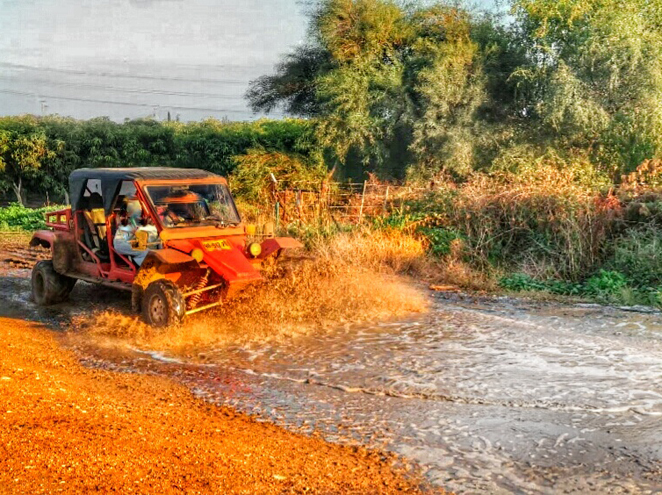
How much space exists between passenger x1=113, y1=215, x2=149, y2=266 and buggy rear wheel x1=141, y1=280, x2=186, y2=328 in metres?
0.80

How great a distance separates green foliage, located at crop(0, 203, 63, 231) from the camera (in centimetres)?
2036

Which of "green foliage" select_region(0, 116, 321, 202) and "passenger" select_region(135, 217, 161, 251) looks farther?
"green foliage" select_region(0, 116, 321, 202)

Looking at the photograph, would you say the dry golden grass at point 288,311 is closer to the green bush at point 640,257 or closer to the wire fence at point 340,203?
the wire fence at point 340,203

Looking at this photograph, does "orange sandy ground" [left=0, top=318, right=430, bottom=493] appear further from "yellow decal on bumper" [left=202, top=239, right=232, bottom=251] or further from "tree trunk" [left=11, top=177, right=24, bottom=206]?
"tree trunk" [left=11, top=177, right=24, bottom=206]

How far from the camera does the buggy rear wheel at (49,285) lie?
1076 cm

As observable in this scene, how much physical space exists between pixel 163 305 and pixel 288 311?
1839 millimetres

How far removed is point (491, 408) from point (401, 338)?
2.72 m

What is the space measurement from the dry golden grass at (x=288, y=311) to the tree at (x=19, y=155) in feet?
53.8

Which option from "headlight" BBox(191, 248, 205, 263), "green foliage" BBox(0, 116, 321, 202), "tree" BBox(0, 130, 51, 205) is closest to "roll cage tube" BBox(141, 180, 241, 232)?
"headlight" BBox(191, 248, 205, 263)

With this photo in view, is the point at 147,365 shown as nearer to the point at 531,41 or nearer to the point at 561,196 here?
the point at 561,196

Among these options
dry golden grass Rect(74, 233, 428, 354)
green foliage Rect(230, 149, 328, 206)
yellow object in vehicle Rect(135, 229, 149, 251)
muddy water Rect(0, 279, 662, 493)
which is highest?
green foliage Rect(230, 149, 328, 206)

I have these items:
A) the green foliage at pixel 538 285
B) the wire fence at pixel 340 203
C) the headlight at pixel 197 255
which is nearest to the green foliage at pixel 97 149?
the wire fence at pixel 340 203

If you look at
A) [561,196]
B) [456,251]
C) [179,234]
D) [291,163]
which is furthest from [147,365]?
[291,163]

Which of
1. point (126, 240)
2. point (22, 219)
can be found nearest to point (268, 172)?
point (22, 219)
